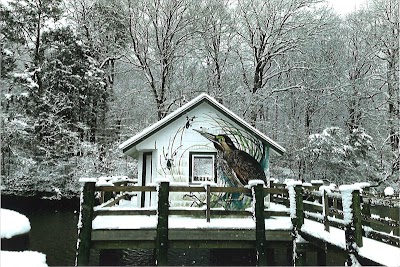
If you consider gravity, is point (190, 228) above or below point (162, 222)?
below

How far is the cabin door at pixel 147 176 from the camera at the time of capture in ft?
37.2

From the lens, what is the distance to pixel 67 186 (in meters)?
20.2

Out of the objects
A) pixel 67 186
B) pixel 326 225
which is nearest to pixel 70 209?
pixel 67 186

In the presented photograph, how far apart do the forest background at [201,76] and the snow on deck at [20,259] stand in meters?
17.7

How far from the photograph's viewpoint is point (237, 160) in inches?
438

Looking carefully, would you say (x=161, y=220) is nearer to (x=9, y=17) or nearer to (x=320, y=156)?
(x=320, y=156)

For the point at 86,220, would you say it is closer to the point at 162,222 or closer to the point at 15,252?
the point at 162,222

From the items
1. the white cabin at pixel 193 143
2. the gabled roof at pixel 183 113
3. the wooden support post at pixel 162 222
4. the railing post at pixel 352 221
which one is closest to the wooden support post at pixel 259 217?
the wooden support post at pixel 162 222

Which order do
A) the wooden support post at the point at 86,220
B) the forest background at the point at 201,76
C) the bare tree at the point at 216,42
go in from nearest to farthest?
the wooden support post at the point at 86,220 < the forest background at the point at 201,76 < the bare tree at the point at 216,42

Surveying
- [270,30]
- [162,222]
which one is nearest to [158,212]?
[162,222]

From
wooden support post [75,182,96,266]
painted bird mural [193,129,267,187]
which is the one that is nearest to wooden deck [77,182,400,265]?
wooden support post [75,182,96,266]

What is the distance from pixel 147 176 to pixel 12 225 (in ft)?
30.3

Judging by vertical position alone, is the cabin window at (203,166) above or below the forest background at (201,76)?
below

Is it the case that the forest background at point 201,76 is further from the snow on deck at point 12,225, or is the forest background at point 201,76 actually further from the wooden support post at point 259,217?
the snow on deck at point 12,225
